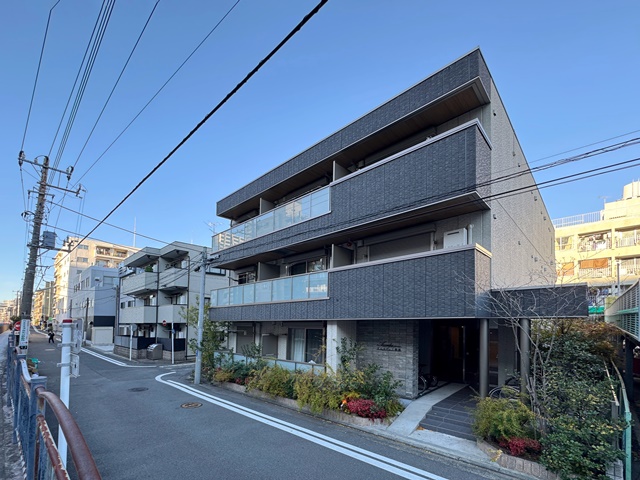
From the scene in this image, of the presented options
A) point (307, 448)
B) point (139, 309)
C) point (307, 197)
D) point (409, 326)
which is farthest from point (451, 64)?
point (139, 309)

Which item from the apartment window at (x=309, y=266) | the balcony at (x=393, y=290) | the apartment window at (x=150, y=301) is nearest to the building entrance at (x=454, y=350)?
the balcony at (x=393, y=290)

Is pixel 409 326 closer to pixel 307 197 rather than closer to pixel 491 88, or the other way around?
pixel 307 197

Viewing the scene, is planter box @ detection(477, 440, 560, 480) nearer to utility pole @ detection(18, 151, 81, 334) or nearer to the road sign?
the road sign

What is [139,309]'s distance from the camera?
27.8m

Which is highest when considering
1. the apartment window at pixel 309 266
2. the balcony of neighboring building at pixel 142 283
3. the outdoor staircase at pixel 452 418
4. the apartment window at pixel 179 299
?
the apartment window at pixel 309 266

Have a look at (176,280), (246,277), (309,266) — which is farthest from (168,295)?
(309,266)

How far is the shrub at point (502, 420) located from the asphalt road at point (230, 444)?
2.88ft

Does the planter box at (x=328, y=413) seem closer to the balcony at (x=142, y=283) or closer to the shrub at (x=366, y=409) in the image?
the shrub at (x=366, y=409)

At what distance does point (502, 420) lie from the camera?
7.19m

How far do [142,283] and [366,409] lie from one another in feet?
81.9

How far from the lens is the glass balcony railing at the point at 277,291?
12.5 m

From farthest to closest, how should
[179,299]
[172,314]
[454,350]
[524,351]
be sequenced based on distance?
[179,299]
[172,314]
[454,350]
[524,351]

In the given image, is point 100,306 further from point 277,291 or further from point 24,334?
point 277,291

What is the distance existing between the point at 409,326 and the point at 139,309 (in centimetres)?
2425
